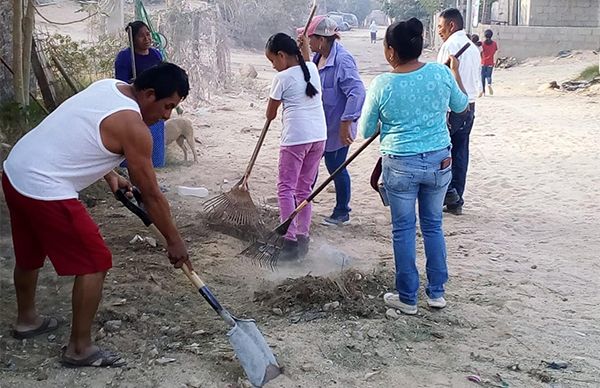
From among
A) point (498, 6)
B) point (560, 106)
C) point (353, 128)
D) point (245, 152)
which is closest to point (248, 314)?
point (353, 128)

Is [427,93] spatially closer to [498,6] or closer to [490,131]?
[490,131]

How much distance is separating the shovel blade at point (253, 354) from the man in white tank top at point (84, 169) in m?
0.45

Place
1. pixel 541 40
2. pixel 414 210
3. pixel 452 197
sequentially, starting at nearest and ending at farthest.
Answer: pixel 414 210 → pixel 452 197 → pixel 541 40

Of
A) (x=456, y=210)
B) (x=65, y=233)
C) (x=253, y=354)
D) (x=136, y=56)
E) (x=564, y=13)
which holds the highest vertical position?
(x=136, y=56)

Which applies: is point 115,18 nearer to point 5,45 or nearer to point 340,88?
point 5,45

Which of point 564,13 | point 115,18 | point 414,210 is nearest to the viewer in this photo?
point 414,210

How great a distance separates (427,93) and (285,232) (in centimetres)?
165

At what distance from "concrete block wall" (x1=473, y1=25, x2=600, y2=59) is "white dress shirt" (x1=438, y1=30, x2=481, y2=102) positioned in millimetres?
18856

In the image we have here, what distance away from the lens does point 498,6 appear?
31516 mm

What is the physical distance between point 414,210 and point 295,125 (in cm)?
126

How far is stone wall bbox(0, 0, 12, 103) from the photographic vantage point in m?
7.21

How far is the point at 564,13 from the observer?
83.9 ft

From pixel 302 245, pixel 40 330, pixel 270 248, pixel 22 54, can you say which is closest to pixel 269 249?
pixel 270 248

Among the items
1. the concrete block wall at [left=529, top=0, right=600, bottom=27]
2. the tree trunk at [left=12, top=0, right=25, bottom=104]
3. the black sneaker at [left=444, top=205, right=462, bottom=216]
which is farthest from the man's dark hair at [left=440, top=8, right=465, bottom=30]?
the concrete block wall at [left=529, top=0, right=600, bottom=27]
